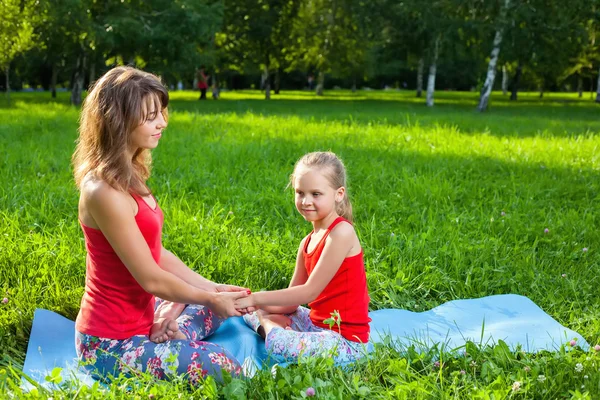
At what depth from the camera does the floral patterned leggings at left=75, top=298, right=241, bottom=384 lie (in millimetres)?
3025

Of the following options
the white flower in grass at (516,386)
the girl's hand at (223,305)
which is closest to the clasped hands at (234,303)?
the girl's hand at (223,305)

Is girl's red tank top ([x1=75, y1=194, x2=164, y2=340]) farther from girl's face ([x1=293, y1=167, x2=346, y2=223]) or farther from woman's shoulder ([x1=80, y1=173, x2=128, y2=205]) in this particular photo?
girl's face ([x1=293, y1=167, x2=346, y2=223])

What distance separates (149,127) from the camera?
3105mm

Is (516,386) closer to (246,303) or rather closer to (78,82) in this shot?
(246,303)

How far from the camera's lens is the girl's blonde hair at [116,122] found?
3.01 meters

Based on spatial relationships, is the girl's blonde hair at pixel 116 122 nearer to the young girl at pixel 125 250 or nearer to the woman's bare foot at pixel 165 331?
the young girl at pixel 125 250

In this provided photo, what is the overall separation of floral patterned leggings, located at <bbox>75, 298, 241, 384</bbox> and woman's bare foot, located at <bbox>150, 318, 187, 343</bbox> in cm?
5

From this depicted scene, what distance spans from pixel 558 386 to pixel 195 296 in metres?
1.79

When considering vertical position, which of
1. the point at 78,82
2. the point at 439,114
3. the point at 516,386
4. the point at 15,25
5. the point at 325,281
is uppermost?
the point at 15,25

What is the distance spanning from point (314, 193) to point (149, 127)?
939 millimetres

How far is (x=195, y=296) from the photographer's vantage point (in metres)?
3.21

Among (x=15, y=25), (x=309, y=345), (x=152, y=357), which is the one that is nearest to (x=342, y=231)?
(x=309, y=345)

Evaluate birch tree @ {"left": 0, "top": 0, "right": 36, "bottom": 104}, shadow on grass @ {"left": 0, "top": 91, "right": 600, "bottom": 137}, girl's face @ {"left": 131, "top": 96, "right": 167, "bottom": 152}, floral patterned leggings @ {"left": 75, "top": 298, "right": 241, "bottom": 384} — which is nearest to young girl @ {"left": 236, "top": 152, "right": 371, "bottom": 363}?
floral patterned leggings @ {"left": 75, "top": 298, "right": 241, "bottom": 384}

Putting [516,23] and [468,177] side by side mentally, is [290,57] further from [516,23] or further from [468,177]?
[468,177]
